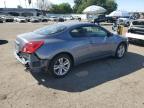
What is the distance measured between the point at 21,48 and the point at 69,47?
52.6 inches

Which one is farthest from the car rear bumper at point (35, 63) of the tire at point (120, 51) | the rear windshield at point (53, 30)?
the tire at point (120, 51)

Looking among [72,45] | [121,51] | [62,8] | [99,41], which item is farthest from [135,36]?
[62,8]

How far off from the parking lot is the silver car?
1.26ft

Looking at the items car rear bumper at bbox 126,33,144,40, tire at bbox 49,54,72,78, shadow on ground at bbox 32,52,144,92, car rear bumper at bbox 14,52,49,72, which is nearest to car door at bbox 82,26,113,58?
shadow on ground at bbox 32,52,144,92

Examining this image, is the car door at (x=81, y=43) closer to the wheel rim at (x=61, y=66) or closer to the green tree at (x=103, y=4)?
the wheel rim at (x=61, y=66)

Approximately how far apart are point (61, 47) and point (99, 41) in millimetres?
1746

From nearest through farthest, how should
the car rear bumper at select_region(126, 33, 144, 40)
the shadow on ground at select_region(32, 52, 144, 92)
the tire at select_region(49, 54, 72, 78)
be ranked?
the shadow on ground at select_region(32, 52, 144, 92), the tire at select_region(49, 54, 72, 78), the car rear bumper at select_region(126, 33, 144, 40)

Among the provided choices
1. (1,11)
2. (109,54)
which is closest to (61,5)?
(1,11)

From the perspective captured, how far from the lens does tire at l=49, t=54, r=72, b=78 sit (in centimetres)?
600

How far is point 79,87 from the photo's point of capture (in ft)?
18.2

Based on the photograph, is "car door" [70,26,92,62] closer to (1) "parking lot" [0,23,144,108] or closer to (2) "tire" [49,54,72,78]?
(2) "tire" [49,54,72,78]

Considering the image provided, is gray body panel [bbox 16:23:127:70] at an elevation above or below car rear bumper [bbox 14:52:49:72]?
above

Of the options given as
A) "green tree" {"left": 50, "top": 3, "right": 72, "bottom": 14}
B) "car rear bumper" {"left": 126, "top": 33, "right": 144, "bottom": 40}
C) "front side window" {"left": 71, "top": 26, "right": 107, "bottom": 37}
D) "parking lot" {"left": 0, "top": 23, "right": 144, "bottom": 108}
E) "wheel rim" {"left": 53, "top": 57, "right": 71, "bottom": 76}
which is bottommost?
"parking lot" {"left": 0, "top": 23, "right": 144, "bottom": 108}

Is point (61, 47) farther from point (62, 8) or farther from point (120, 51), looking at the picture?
point (62, 8)
